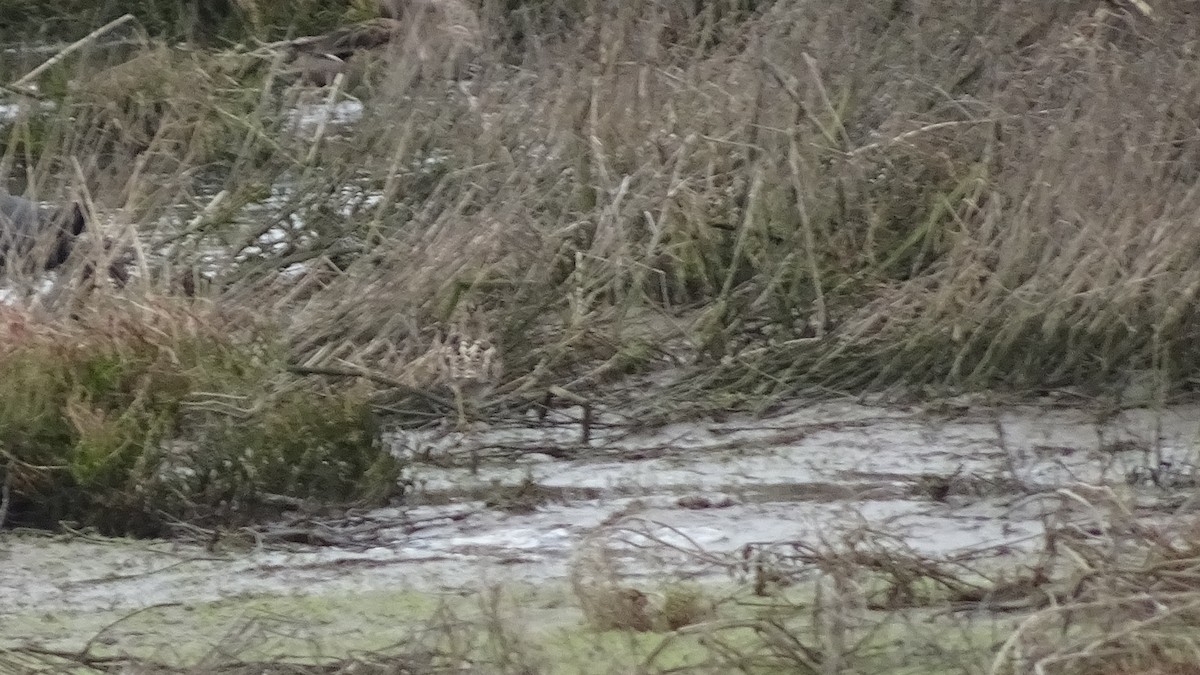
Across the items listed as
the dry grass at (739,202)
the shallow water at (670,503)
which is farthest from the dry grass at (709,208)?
the shallow water at (670,503)

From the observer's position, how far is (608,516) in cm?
527

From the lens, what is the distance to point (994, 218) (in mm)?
6496

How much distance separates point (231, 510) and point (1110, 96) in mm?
3426

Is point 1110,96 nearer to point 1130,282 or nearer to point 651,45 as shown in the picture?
point 1130,282

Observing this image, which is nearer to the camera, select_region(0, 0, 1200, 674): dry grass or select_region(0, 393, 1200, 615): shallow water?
select_region(0, 393, 1200, 615): shallow water

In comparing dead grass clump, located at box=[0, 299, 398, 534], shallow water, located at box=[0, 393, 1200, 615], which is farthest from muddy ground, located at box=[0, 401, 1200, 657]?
dead grass clump, located at box=[0, 299, 398, 534]

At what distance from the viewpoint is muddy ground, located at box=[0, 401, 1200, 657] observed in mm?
4465

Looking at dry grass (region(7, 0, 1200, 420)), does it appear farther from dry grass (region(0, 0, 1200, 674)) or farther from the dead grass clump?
the dead grass clump

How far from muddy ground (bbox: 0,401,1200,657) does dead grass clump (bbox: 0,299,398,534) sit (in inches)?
4.9

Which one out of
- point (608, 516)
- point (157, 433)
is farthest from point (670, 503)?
point (157, 433)

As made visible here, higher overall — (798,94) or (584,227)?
(798,94)

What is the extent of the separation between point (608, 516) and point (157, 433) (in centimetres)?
128

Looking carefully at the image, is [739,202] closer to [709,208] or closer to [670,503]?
[709,208]

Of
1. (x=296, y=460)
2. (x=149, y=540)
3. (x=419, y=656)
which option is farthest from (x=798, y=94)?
(x=419, y=656)
